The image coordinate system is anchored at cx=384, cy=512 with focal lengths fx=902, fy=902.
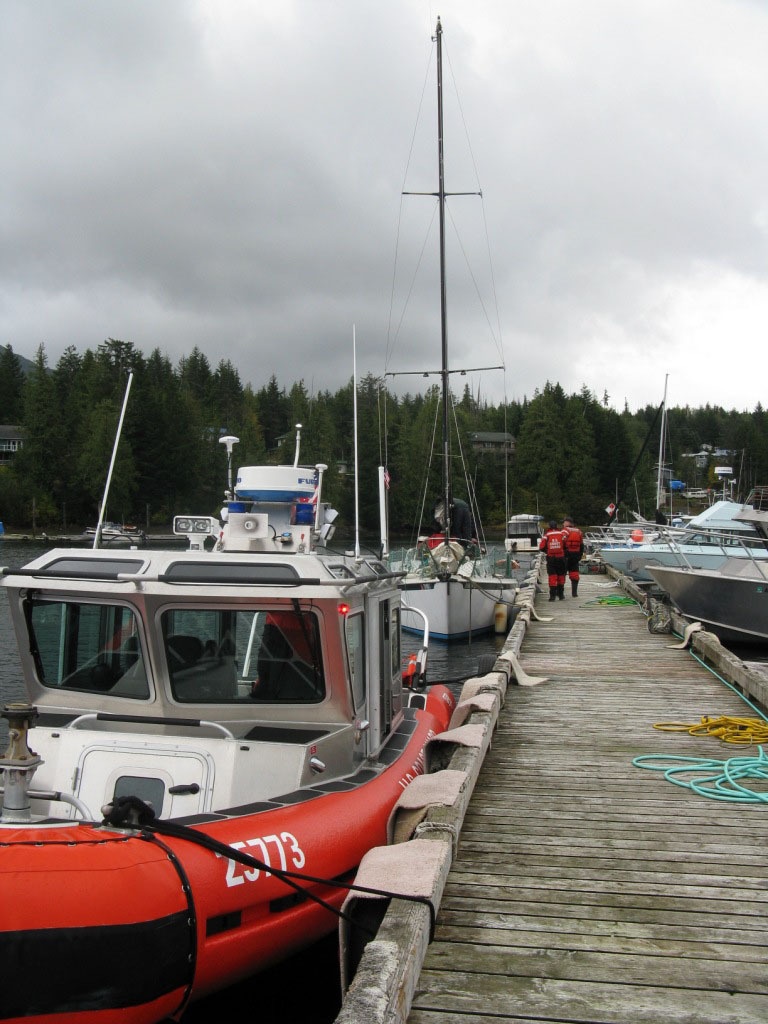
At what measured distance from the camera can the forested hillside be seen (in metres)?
66.8

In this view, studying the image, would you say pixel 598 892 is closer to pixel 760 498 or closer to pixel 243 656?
pixel 243 656

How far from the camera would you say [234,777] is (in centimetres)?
571

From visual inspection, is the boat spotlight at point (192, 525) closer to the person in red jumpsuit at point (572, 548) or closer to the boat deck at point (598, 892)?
the boat deck at point (598, 892)

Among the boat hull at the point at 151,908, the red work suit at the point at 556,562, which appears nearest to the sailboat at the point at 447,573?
the red work suit at the point at 556,562

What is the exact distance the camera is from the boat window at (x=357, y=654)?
6516mm

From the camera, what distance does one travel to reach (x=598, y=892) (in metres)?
4.98

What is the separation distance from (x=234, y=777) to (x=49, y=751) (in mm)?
1246

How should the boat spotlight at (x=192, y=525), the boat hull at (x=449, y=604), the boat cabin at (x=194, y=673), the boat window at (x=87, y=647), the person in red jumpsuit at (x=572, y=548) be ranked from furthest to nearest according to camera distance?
the boat hull at (x=449, y=604), the person in red jumpsuit at (x=572, y=548), the boat spotlight at (x=192, y=525), the boat window at (x=87, y=647), the boat cabin at (x=194, y=673)

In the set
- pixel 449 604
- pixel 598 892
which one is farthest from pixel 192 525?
pixel 449 604

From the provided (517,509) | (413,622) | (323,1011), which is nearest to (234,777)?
(323,1011)

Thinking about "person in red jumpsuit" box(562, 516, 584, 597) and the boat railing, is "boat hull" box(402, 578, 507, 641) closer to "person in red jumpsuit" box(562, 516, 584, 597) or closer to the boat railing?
"person in red jumpsuit" box(562, 516, 584, 597)

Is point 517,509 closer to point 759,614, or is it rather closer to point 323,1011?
point 759,614

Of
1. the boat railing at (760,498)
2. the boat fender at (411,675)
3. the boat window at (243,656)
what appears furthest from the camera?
the boat railing at (760,498)

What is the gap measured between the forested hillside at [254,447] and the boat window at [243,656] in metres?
42.8
